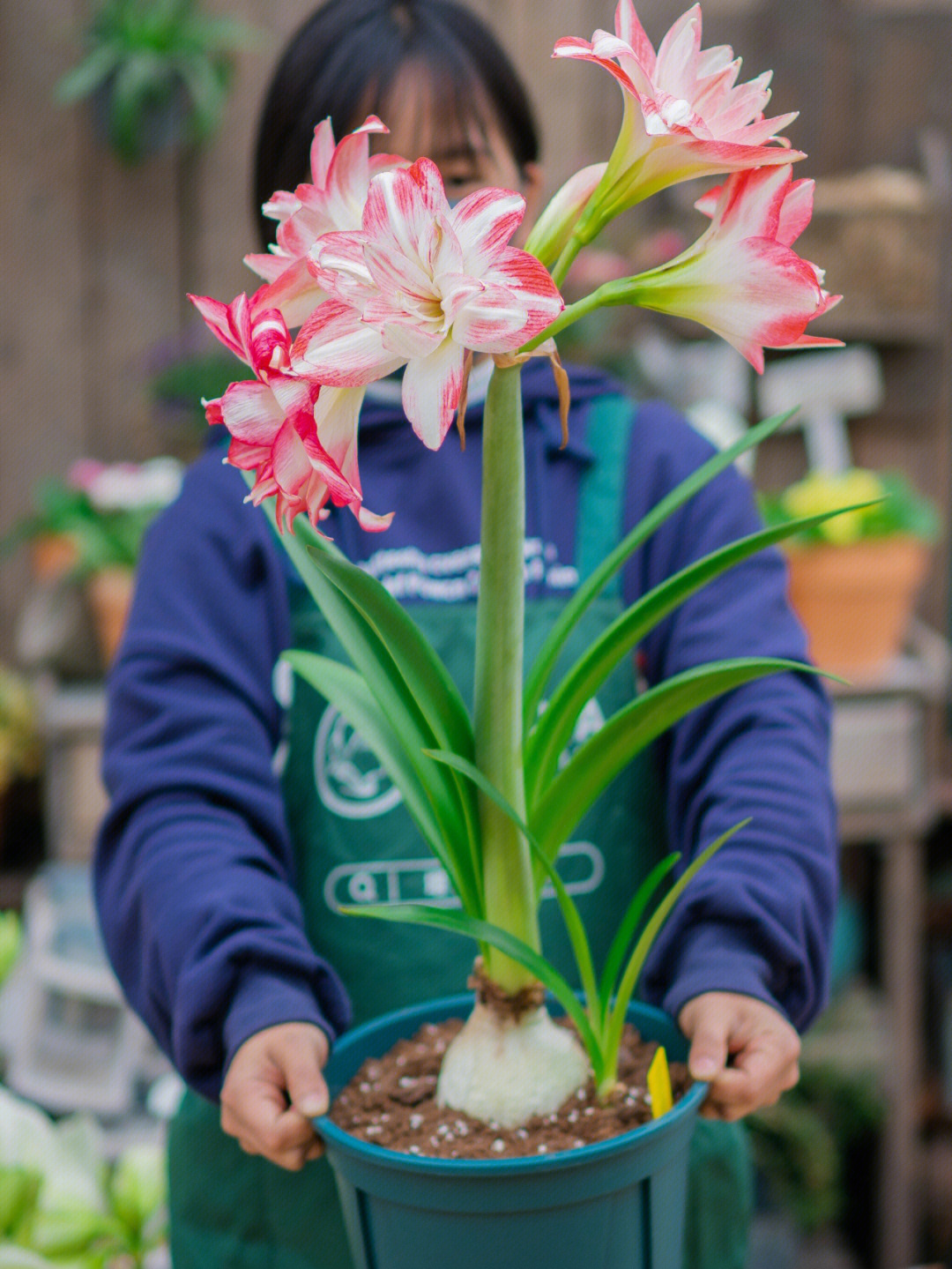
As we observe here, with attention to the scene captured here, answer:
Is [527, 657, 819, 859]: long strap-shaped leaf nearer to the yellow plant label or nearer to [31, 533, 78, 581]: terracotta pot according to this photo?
the yellow plant label

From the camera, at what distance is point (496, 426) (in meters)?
0.51

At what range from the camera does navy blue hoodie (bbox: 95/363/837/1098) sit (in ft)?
2.18

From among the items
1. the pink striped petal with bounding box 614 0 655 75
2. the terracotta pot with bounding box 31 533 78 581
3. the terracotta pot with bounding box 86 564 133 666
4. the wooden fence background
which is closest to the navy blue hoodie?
the pink striped petal with bounding box 614 0 655 75

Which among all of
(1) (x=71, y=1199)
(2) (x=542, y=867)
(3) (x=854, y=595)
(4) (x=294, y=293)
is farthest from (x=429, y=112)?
(3) (x=854, y=595)

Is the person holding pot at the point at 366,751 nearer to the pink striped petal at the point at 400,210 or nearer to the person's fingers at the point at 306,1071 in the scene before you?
the person's fingers at the point at 306,1071

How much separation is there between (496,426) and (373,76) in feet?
1.39

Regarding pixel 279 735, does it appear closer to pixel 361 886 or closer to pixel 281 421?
pixel 361 886

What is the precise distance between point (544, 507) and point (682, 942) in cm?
33

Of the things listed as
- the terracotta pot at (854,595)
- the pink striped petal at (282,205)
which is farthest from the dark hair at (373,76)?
the terracotta pot at (854,595)

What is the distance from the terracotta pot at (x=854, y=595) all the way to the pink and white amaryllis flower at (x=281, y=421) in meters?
1.45

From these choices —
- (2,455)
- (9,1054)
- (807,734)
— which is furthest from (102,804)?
(807,734)

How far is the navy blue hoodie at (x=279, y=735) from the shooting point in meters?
0.66

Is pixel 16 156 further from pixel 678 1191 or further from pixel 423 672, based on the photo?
pixel 678 1191

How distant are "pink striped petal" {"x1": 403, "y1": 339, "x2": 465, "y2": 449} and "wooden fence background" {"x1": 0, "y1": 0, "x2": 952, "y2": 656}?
5.52ft
